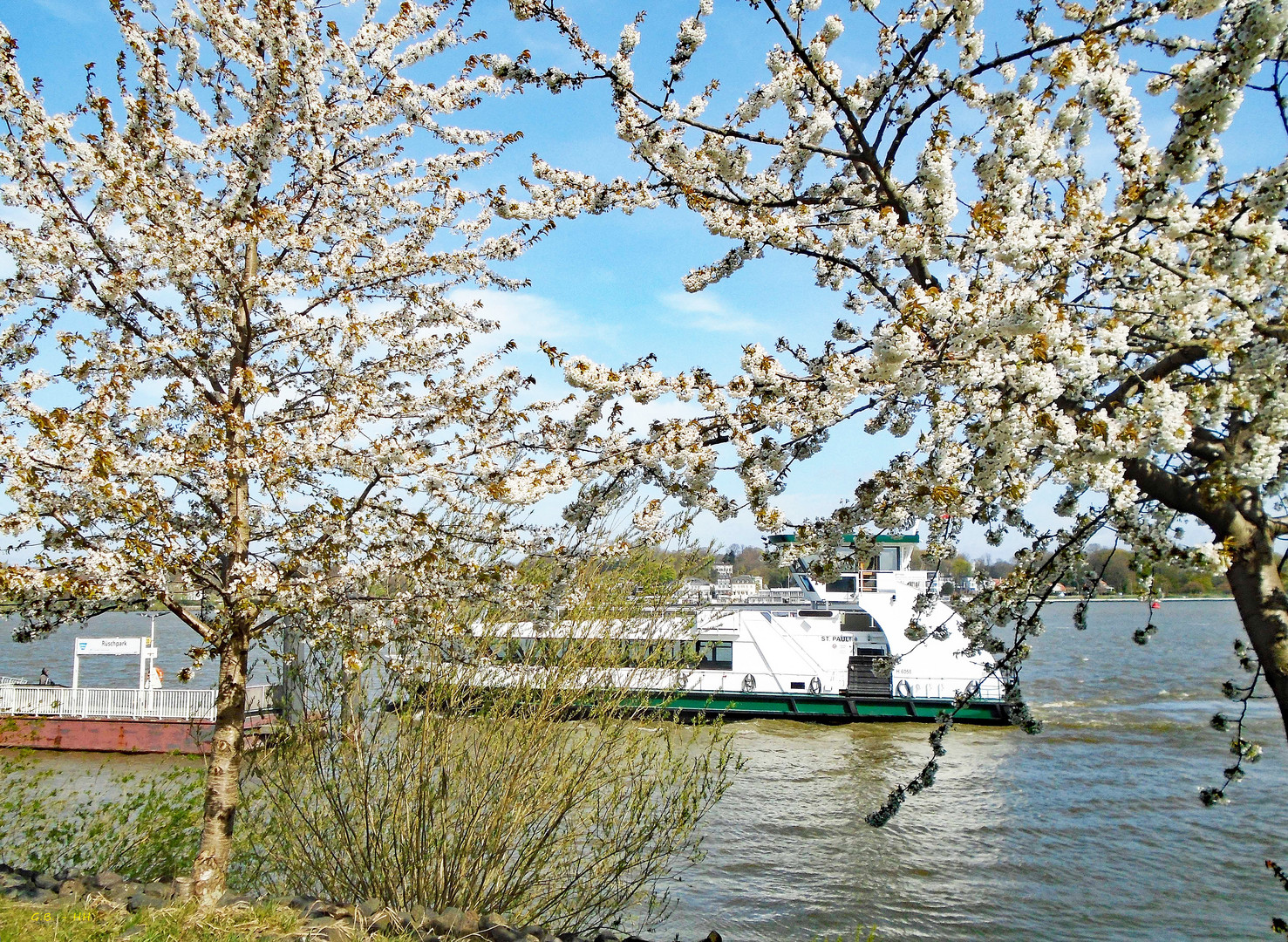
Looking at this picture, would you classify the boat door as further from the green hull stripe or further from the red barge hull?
the red barge hull

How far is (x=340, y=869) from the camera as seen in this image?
5309 mm

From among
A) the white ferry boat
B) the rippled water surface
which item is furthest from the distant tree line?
the white ferry boat

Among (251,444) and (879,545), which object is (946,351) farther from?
(251,444)

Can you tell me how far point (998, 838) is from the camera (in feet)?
40.3

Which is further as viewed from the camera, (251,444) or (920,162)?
(251,444)

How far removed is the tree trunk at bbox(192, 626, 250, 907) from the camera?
4953 millimetres

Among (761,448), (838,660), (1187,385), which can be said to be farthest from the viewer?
(838,660)

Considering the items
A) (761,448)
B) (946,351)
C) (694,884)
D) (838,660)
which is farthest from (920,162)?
(838,660)

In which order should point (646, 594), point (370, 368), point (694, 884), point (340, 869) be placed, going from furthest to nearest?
1. point (694, 884)
2. point (646, 594)
3. point (370, 368)
4. point (340, 869)

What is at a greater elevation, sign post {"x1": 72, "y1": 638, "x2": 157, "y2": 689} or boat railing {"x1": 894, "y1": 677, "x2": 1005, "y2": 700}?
sign post {"x1": 72, "y1": 638, "x2": 157, "y2": 689}

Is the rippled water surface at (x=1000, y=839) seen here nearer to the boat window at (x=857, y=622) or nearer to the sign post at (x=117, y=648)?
the boat window at (x=857, y=622)

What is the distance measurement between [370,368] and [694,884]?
23.2ft

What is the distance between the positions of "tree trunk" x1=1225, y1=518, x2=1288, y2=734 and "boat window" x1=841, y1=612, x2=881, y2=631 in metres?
17.7

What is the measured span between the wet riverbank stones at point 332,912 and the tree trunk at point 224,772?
14 cm
